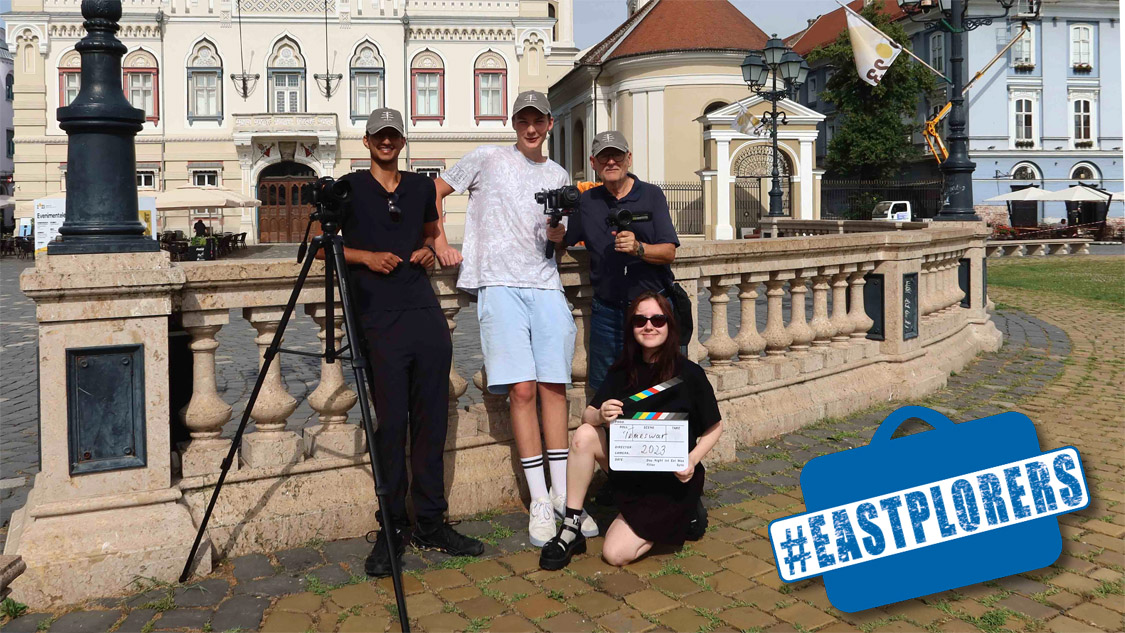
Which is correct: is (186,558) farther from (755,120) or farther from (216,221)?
(216,221)

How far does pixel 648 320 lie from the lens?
Answer: 4465 mm

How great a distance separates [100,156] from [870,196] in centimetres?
4297

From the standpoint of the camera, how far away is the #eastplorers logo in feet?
12.9

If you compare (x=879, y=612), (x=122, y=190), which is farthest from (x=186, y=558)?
(x=879, y=612)

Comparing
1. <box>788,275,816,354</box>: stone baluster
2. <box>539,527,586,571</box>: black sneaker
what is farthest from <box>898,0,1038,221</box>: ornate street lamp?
<box>539,527,586,571</box>: black sneaker

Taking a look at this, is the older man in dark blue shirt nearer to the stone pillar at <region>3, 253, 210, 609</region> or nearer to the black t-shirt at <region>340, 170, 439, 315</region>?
the black t-shirt at <region>340, 170, 439, 315</region>

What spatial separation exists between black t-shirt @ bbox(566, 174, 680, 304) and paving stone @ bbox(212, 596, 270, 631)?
2.17 meters

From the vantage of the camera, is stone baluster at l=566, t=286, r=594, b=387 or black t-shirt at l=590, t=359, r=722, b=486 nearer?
black t-shirt at l=590, t=359, r=722, b=486

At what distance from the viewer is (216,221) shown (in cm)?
4000

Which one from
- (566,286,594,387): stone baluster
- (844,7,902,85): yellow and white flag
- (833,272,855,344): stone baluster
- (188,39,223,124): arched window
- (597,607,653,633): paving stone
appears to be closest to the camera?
(597,607,653,633): paving stone

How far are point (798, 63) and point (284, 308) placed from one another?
19.3 meters

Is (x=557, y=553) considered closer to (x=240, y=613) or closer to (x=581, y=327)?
(x=240, y=613)

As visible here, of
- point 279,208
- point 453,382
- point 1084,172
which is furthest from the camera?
point 1084,172

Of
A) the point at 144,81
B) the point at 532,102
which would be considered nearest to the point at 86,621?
the point at 532,102
